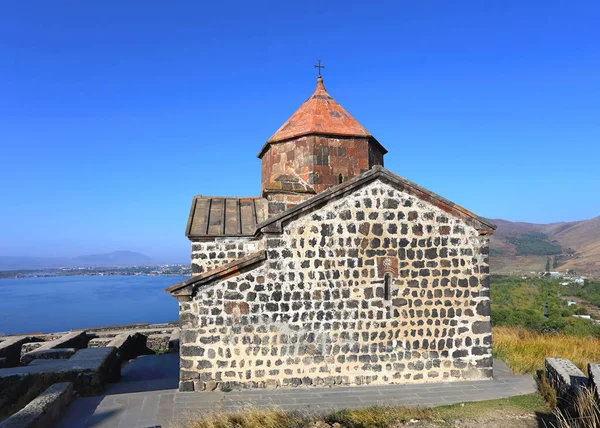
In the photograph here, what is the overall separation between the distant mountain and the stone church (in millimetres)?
83142

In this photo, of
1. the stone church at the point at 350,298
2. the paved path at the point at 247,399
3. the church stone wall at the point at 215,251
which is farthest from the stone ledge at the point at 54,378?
the church stone wall at the point at 215,251

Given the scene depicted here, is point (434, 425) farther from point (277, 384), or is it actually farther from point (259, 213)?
point (259, 213)

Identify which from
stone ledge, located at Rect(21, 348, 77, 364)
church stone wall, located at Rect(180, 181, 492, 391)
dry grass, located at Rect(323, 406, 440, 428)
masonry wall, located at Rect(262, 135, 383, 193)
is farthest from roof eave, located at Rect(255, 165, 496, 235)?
stone ledge, located at Rect(21, 348, 77, 364)

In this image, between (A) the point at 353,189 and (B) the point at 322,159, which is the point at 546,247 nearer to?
(B) the point at 322,159

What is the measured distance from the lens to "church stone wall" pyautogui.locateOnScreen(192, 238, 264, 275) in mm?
8328

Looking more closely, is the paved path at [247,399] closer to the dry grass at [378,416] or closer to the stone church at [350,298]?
the stone church at [350,298]

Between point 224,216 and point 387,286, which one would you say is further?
point 224,216

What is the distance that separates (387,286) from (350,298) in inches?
28.1

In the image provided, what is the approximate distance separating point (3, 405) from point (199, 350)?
3.28 m

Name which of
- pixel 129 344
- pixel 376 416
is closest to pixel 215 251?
pixel 376 416

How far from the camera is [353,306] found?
282 inches

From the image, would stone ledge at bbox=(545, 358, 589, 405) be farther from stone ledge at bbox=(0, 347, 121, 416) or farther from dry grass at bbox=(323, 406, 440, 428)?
stone ledge at bbox=(0, 347, 121, 416)

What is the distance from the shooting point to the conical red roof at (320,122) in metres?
9.78

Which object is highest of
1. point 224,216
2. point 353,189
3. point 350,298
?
point 353,189
